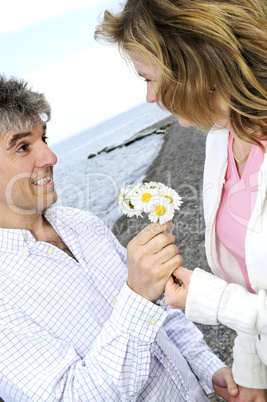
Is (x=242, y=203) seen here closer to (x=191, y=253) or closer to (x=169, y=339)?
(x=169, y=339)

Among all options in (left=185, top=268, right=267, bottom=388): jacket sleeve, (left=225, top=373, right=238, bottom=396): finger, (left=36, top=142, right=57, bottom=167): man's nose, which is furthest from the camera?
(left=36, top=142, right=57, bottom=167): man's nose

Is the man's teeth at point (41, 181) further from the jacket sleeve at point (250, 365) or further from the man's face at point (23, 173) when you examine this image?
the jacket sleeve at point (250, 365)

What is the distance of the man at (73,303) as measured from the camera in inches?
86.3

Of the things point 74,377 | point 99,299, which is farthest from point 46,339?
point 99,299

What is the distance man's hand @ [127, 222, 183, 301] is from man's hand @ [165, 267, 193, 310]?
0.03 meters

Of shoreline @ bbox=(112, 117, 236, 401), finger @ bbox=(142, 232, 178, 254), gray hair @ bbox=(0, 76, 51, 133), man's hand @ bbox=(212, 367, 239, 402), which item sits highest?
gray hair @ bbox=(0, 76, 51, 133)

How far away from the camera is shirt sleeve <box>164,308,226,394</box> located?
284 centimetres

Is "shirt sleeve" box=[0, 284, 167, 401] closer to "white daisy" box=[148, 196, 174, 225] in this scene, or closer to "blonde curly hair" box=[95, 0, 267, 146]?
"white daisy" box=[148, 196, 174, 225]

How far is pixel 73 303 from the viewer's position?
2641 mm

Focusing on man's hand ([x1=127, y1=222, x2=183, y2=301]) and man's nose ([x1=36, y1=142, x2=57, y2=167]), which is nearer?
man's hand ([x1=127, y1=222, x2=183, y2=301])

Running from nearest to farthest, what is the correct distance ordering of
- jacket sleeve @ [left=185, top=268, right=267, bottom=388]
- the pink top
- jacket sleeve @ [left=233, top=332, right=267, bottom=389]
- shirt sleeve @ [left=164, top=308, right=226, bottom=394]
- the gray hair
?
jacket sleeve @ [left=185, top=268, right=267, bottom=388] → the pink top → jacket sleeve @ [left=233, top=332, right=267, bottom=389] → shirt sleeve @ [left=164, top=308, right=226, bottom=394] → the gray hair

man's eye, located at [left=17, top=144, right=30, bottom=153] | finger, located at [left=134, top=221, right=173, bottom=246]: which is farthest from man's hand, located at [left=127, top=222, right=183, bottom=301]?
man's eye, located at [left=17, top=144, right=30, bottom=153]

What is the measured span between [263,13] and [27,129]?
180 centimetres

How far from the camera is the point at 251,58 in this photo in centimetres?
212
